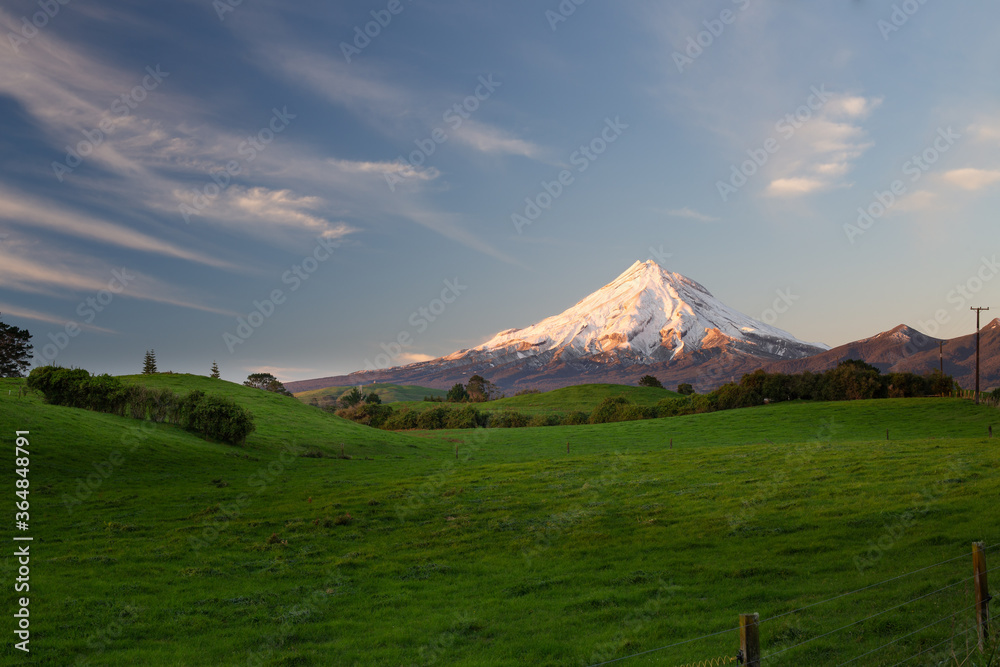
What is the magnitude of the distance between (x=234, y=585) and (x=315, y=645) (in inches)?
234

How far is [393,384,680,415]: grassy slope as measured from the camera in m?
135

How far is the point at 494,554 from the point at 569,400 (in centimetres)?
12688

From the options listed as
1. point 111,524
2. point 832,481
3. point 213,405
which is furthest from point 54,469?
point 832,481

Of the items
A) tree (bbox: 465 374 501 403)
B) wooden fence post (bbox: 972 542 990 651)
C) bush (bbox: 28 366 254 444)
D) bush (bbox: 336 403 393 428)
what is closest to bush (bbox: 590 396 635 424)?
bush (bbox: 336 403 393 428)

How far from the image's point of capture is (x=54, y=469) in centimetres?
3192

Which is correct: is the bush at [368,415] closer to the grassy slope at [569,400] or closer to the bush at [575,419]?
the grassy slope at [569,400]

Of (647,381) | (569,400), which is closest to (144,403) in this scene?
(569,400)

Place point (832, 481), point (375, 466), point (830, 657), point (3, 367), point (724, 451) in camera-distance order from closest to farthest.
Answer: point (830, 657) < point (832, 481) < point (724, 451) < point (375, 466) < point (3, 367)

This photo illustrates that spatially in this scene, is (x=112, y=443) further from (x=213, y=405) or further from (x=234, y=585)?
(x=234, y=585)

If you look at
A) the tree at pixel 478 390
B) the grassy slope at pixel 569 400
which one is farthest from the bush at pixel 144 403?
the tree at pixel 478 390

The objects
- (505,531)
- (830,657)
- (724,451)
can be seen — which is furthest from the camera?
(724,451)

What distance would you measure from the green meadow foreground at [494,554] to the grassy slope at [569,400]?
93.5 metres

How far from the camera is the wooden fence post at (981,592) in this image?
927cm

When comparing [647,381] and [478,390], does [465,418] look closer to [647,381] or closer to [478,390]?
[647,381]
